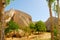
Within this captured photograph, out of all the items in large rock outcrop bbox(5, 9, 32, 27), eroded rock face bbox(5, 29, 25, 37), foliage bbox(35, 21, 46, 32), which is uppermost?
large rock outcrop bbox(5, 9, 32, 27)

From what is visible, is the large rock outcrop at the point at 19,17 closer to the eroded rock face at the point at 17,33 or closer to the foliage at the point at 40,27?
the foliage at the point at 40,27

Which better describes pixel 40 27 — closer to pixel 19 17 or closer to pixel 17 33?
pixel 17 33

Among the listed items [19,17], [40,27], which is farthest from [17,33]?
[19,17]

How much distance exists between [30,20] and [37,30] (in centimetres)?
900

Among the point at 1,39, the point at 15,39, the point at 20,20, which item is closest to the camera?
the point at 1,39

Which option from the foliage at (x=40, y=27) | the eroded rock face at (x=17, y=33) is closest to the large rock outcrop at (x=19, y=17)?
the foliage at (x=40, y=27)

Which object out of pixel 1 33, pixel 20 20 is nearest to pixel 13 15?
pixel 20 20

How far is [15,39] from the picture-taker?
33.9 metres

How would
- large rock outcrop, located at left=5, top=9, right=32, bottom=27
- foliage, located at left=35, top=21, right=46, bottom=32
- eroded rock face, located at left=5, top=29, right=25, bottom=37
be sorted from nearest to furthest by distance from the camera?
eroded rock face, located at left=5, top=29, right=25, bottom=37, foliage, located at left=35, top=21, right=46, bottom=32, large rock outcrop, located at left=5, top=9, right=32, bottom=27

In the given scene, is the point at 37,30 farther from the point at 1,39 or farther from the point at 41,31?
the point at 1,39

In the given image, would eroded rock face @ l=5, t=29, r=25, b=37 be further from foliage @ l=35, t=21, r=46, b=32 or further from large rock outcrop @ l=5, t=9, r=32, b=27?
large rock outcrop @ l=5, t=9, r=32, b=27

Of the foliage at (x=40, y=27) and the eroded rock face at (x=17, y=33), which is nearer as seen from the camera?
the eroded rock face at (x=17, y=33)

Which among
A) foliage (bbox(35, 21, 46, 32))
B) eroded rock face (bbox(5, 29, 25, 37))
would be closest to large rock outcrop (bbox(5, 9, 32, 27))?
foliage (bbox(35, 21, 46, 32))

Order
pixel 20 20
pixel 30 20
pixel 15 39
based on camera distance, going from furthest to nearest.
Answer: pixel 30 20 → pixel 20 20 → pixel 15 39
